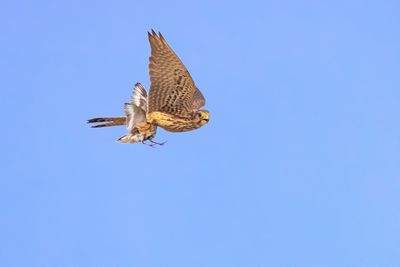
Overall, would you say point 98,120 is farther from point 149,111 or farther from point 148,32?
point 148,32

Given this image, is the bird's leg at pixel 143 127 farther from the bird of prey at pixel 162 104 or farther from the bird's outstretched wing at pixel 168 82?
the bird's outstretched wing at pixel 168 82

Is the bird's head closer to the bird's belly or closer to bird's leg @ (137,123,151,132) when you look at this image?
the bird's belly

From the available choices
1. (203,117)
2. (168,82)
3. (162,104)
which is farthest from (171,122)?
(168,82)

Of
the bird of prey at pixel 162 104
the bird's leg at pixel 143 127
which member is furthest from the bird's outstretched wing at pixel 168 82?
the bird's leg at pixel 143 127

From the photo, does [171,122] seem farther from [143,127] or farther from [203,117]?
[203,117]

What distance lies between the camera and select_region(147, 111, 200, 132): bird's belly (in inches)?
622

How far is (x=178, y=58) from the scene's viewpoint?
15.0 m

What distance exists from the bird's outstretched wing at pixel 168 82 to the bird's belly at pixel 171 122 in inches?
4.1

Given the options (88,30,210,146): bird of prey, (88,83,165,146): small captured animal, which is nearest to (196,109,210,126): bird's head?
(88,30,210,146): bird of prey

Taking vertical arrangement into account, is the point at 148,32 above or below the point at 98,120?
above

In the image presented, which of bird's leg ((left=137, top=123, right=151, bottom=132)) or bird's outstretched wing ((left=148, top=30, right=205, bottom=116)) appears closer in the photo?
bird's outstretched wing ((left=148, top=30, right=205, bottom=116))

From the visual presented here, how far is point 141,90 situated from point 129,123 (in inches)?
45.6

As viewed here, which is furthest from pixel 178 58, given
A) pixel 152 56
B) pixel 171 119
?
pixel 171 119

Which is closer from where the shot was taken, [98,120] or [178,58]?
[178,58]
